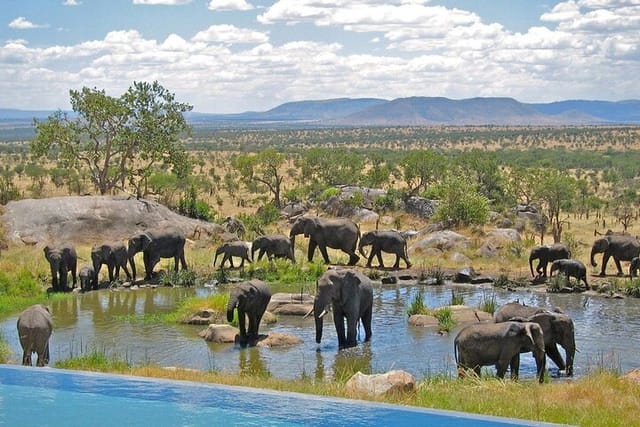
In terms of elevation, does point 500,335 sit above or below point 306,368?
above

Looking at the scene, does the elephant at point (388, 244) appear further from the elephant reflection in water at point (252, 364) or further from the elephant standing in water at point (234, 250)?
the elephant reflection in water at point (252, 364)

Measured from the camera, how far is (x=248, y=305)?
1909cm

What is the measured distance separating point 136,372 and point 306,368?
3.81m

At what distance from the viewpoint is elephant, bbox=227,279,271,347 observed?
19.0 meters

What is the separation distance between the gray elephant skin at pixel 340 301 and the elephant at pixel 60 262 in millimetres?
9862

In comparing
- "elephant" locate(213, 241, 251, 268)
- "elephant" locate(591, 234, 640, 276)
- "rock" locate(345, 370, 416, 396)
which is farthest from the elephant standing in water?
"rock" locate(345, 370, 416, 396)

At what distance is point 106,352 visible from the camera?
60.6 feet

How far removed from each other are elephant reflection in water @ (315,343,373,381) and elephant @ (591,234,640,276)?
41.3 feet

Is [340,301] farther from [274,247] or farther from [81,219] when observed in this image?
[81,219]

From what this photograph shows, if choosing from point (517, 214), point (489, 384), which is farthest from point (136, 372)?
point (517, 214)

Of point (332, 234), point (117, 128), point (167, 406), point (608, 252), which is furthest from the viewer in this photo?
point (117, 128)

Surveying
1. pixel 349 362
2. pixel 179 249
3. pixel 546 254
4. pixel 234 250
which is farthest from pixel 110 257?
pixel 546 254

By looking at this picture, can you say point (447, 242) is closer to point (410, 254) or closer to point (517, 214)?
point (410, 254)

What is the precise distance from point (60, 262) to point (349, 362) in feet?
37.5
